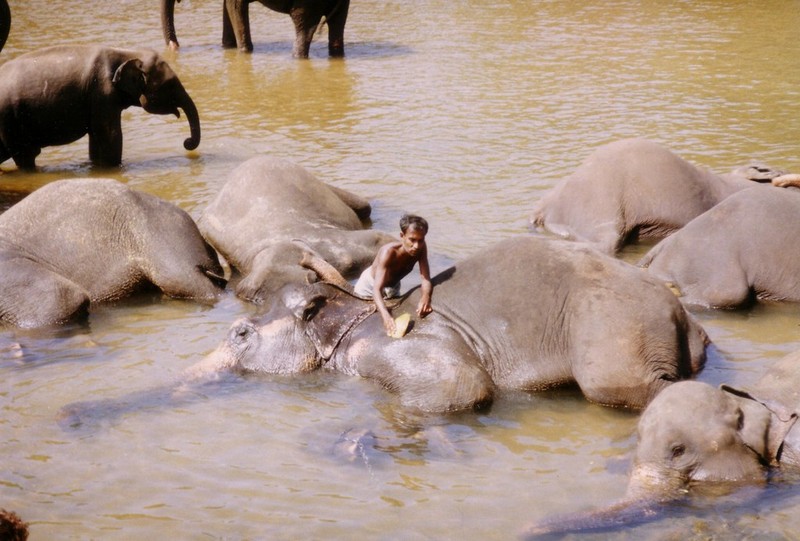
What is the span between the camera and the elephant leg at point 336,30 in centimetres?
1691

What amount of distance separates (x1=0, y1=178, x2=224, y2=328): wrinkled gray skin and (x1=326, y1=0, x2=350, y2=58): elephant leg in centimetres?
950

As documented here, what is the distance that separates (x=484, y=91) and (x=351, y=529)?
9.84 m

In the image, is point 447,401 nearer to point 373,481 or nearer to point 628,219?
point 373,481

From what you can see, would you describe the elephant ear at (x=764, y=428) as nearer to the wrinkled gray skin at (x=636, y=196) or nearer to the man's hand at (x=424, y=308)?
the man's hand at (x=424, y=308)

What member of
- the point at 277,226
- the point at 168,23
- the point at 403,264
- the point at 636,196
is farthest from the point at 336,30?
the point at 403,264

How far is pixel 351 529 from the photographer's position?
4719 mm

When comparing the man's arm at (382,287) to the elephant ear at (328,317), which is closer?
the man's arm at (382,287)

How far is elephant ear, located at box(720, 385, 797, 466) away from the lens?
4906mm

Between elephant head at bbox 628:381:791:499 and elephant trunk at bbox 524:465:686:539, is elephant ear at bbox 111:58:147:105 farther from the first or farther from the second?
elephant trunk at bbox 524:465:686:539

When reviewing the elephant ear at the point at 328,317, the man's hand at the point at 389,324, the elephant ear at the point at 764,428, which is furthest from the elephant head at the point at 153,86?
the elephant ear at the point at 764,428

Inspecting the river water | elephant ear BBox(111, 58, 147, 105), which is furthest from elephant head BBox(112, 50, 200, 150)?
the river water

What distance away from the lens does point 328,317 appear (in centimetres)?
635

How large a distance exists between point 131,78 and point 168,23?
617 cm

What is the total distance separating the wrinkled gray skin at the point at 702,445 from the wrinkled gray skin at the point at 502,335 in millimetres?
615
